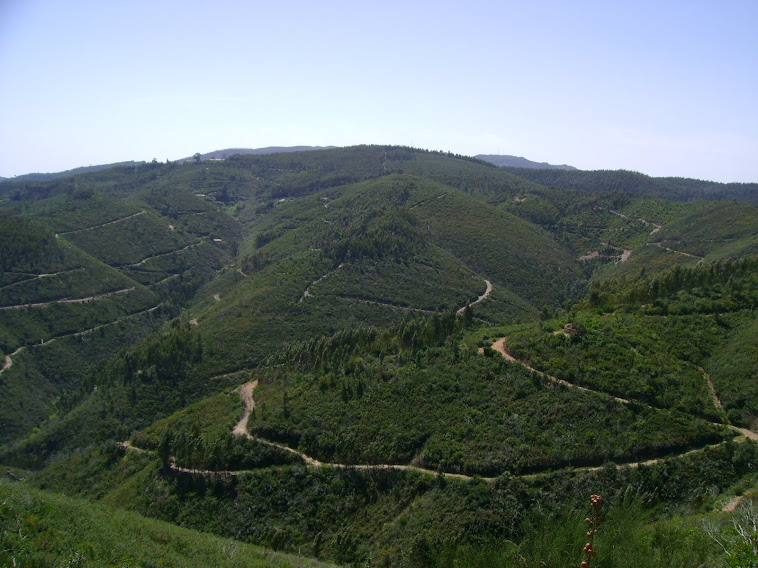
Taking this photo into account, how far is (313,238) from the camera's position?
13525 centimetres

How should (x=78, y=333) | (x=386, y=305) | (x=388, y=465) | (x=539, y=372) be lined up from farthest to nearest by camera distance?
(x=78, y=333) → (x=386, y=305) → (x=539, y=372) → (x=388, y=465)

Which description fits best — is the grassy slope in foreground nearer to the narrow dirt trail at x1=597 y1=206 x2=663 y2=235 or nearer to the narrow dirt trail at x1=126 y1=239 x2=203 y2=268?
the narrow dirt trail at x1=126 y1=239 x2=203 y2=268

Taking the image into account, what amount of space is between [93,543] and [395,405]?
104ft

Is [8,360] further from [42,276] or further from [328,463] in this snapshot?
[328,463]

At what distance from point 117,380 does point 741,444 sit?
277 ft

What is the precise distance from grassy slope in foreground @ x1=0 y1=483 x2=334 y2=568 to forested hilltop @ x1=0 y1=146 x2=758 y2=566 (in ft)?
0.88

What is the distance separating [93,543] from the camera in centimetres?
2444

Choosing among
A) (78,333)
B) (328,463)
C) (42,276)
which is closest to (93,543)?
(328,463)

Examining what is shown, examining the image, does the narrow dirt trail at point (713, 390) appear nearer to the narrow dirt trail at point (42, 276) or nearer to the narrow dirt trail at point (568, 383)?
the narrow dirt trail at point (568, 383)

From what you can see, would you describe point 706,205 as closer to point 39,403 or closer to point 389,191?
point 389,191

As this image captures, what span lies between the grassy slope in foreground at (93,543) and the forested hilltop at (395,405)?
267 mm

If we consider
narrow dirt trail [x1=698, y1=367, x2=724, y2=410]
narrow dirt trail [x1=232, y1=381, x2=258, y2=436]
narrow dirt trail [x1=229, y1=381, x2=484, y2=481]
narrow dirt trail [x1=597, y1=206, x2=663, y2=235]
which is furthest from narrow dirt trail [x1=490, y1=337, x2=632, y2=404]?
narrow dirt trail [x1=597, y1=206, x2=663, y2=235]

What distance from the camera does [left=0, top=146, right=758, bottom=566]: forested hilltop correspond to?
3300 centimetres

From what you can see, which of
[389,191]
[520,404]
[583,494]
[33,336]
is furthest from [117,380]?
[389,191]
